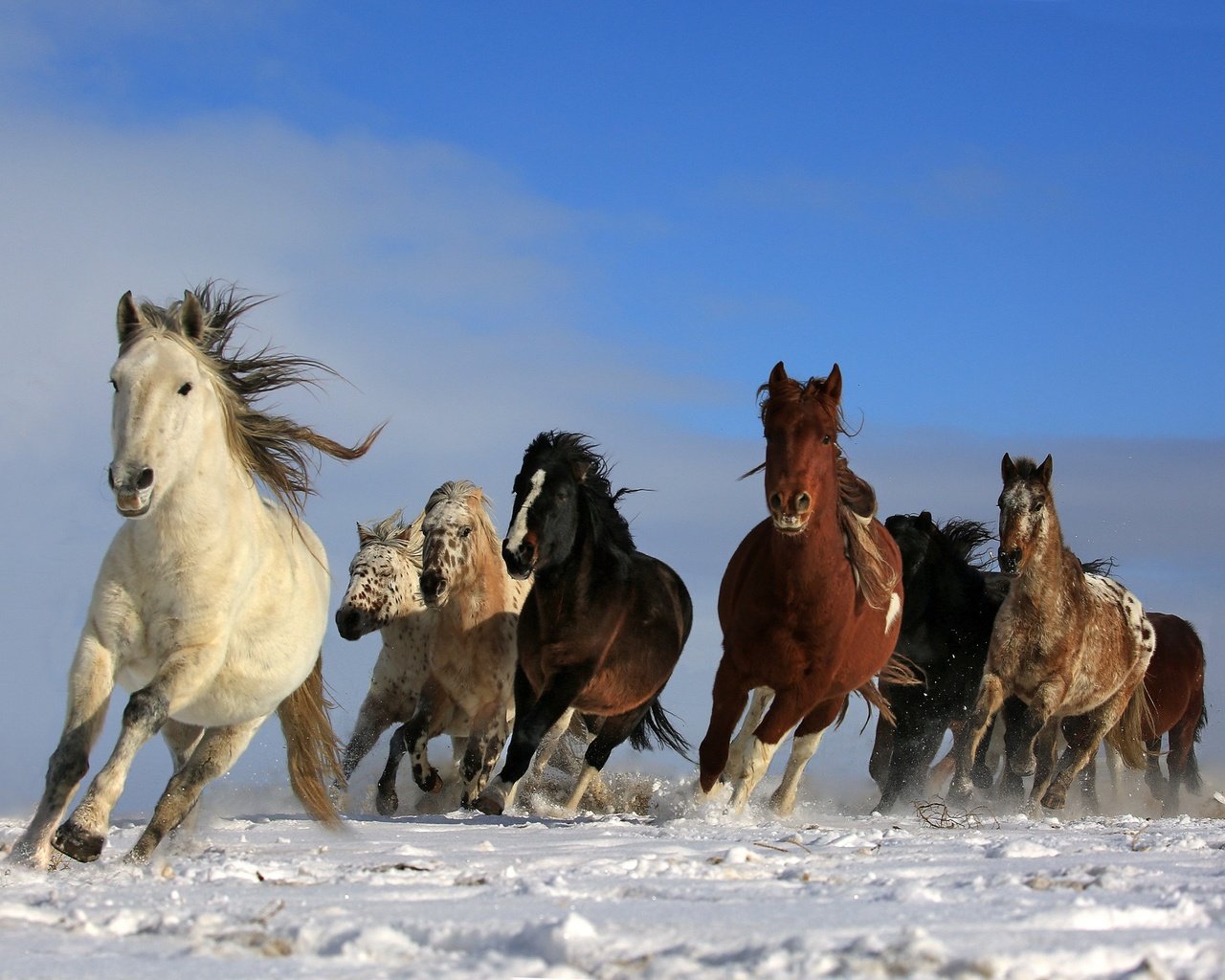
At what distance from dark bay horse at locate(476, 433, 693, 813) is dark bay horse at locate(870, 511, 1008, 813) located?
198cm

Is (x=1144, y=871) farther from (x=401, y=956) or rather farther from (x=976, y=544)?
(x=976, y=544)

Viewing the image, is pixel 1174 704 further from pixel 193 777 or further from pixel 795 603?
pixel 193 777

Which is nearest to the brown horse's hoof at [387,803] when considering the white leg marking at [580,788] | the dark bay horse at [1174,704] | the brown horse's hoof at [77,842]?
the white leg marking at [580,788]

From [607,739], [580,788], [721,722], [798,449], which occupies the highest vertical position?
[798,449]

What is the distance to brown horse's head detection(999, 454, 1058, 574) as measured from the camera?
1002cm

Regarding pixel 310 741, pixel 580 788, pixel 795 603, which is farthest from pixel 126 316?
pixel 580 788

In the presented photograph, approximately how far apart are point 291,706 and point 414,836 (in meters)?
0.85

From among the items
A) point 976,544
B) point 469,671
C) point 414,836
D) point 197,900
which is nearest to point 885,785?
point 976,544

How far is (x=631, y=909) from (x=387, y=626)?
6.52 metres

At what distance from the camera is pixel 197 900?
3.79 meters

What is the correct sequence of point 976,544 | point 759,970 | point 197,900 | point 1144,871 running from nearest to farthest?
1. point 759,970
2. point 197,900
3. point 1144,871
4. point 976,544

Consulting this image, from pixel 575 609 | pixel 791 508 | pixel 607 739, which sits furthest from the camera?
pixel 607 739

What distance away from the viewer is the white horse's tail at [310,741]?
6559 mm

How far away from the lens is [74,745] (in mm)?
4863
